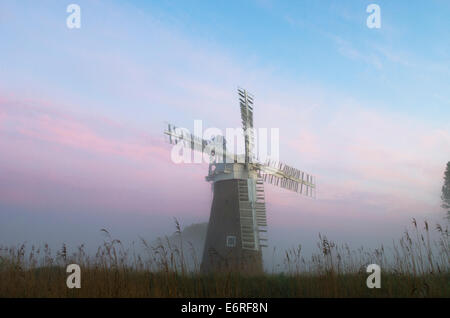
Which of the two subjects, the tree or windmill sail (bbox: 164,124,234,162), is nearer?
windmill sail (bbox: 164,124,234,162)

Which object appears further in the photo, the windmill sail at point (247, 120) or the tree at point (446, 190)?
the tree at point (446, 190)

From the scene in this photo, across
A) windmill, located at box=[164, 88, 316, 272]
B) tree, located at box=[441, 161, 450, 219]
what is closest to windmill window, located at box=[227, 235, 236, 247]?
windmill, located at box=[164, 88, 316, 272]

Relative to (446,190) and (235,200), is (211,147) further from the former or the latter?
(446,190)

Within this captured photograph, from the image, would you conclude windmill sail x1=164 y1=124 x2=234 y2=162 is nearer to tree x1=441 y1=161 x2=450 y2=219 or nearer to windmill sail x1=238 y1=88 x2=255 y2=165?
windmill sail x1=238 y1=88 x2=255 y2=165

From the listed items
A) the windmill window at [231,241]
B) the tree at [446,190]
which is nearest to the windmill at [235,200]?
the windmill window at [231,241]

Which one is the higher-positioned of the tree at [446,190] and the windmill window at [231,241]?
the tree at [446,190]

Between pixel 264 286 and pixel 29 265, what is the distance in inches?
208

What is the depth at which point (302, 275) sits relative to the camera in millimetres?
7113

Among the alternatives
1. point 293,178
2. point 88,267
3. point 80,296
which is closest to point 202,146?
point 293,178

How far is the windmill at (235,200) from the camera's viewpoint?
1748 centimetres

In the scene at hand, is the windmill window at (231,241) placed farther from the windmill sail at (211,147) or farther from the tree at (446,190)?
the tree at (446,190)

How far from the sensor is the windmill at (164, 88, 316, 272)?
688 inches
